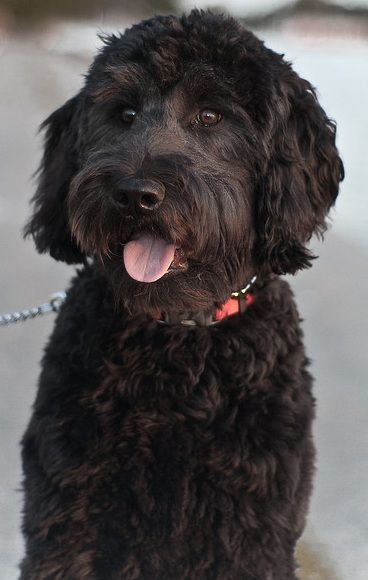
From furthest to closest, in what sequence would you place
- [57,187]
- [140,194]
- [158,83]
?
1. [57,187]
2. [158,83]
3. [140,194]

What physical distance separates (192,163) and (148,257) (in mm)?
274

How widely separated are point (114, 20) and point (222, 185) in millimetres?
9129

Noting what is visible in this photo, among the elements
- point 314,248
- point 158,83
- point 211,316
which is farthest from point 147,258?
point 314,248

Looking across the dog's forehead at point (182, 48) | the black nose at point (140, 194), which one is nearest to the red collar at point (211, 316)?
the black nose at point (140, 194)

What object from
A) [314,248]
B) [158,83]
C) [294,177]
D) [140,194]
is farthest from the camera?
[314,248]

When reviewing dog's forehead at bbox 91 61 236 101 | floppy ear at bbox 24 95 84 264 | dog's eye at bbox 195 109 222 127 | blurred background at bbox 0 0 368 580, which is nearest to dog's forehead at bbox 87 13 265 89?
dog's forehead at bbox 91 61 236 101

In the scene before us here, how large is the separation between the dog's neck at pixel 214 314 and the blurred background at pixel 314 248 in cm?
81

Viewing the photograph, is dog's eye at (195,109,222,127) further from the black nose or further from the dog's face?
the black nose

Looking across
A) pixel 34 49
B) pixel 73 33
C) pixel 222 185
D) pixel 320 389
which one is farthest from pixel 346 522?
pixel 73 33

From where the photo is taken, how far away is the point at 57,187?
9.90 feet

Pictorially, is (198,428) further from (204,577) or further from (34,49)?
(34,49)

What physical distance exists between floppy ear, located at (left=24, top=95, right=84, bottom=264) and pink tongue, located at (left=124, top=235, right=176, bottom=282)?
0.47 meters

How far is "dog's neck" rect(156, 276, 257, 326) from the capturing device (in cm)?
285

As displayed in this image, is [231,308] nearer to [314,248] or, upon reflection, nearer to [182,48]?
[182,48]
